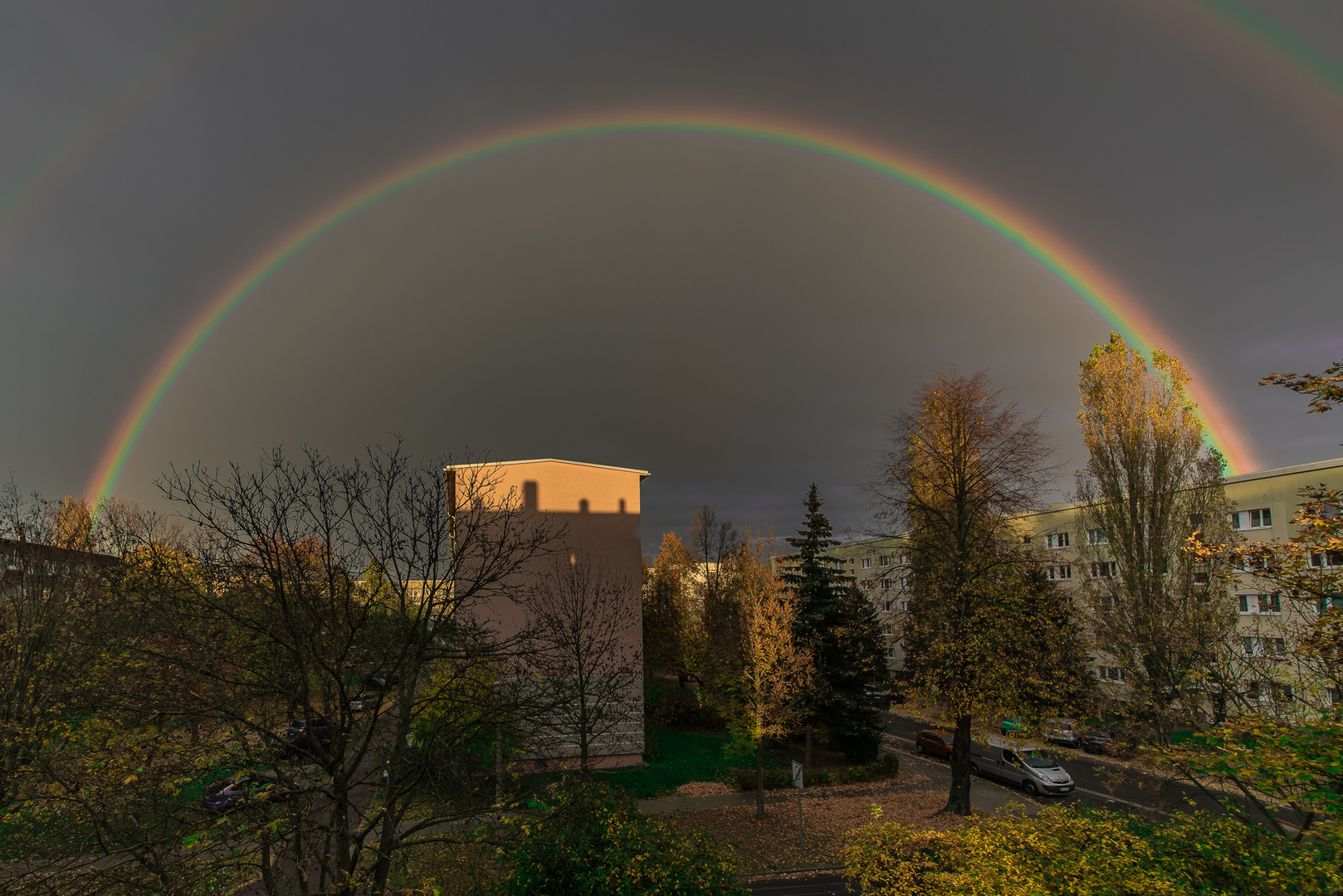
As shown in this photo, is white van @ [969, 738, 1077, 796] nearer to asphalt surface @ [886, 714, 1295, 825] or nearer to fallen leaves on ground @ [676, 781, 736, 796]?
asphalt surface @ [886, 714, 1295, 825]

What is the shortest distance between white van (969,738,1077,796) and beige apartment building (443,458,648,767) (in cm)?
1377

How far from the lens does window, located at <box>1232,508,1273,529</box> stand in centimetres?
3228

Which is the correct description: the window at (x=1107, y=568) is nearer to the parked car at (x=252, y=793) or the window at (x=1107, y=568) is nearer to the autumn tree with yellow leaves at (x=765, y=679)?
the autumn tree with yellow leaves at (x=765, y=679)

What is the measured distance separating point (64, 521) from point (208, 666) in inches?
677

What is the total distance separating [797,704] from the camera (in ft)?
Answer: 87.6

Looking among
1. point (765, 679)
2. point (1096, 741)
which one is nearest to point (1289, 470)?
point (1096, 741)

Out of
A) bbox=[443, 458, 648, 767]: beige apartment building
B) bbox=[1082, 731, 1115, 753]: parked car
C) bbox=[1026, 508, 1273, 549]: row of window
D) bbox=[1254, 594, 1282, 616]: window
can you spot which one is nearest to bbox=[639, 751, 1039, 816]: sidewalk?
bbox=[443, 458, 648, 767]: beige apartment building

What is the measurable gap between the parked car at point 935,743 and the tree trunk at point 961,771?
11.3 m

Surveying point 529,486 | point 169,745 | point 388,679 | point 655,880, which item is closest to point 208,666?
point 169,745

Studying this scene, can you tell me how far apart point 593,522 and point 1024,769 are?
19.7m

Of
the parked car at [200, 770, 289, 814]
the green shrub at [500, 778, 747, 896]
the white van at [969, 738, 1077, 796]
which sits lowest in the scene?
the white van at [969, 738, 1077, 796]

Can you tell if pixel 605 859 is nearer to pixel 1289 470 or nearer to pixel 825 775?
pixel 825 775

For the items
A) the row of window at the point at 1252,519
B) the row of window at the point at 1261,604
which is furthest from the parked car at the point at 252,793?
the row of window at the point at 1252,519

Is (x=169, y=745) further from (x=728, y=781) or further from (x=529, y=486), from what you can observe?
(x=728, y=781)
